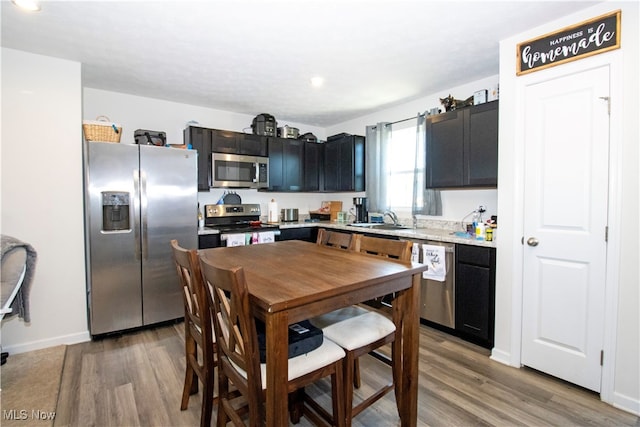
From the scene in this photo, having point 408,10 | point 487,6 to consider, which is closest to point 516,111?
point 487,6

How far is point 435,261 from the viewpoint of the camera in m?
2.83

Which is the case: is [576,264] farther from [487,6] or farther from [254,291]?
[254,291]

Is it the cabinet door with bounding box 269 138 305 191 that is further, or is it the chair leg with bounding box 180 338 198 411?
the cabinet door with bounding box 269 138 305 191

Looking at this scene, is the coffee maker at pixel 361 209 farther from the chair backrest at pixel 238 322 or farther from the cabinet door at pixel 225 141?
the chair backrest at pixel 238 322

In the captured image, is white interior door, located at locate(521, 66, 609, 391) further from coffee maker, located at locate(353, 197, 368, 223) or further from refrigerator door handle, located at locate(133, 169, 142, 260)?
refrigerator door handle, located at locate(133, 169, 142, 260)

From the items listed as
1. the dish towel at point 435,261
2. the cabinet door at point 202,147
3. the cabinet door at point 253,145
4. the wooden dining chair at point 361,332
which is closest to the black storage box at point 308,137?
the cabinet door at point 253,145

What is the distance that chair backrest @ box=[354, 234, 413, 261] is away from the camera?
5.76ft

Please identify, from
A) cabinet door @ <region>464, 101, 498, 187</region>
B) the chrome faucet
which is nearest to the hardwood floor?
cabinet door @ <region>464, 101, 498, 187</region>

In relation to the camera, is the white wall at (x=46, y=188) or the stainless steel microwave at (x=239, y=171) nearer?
the white wall at (x=46, y=188)

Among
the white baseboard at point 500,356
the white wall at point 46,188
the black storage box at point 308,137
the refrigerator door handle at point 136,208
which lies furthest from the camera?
the black storage box at point 308,137

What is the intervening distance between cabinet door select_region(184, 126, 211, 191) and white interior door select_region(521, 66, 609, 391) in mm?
3256

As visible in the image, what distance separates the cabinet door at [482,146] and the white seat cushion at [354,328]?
1.71 meters

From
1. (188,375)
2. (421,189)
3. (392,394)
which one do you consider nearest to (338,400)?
(392,394)

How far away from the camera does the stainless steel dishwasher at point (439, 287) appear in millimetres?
2771
